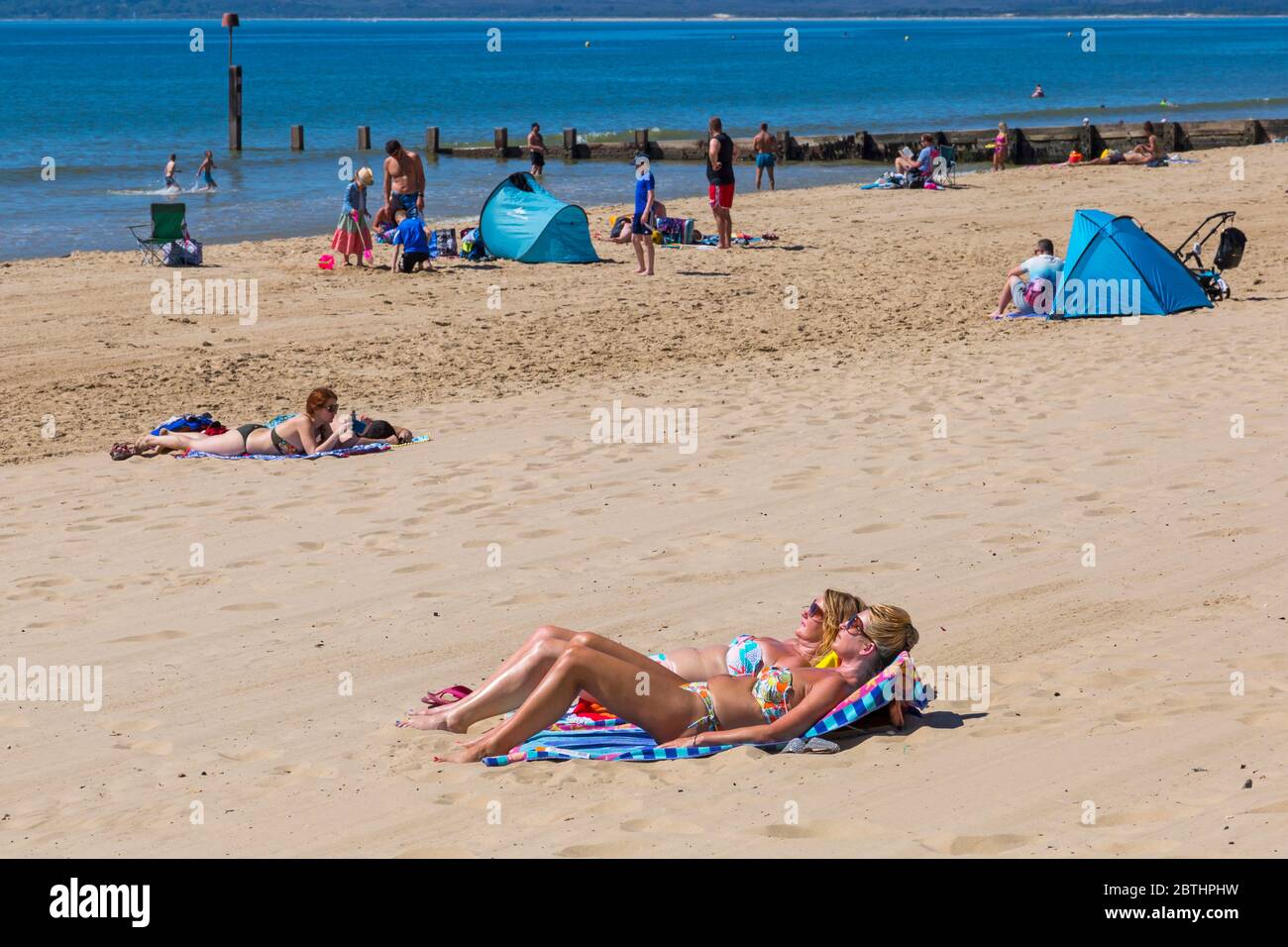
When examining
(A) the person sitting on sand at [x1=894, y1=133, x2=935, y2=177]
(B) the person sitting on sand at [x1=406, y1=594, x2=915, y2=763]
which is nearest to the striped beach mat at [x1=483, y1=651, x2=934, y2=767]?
(B) the person sitting on sand at [x1=406, y1=594, x2=915, y2=763]

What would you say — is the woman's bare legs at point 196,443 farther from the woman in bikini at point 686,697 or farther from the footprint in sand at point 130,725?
the woman in bikini at point 686,697

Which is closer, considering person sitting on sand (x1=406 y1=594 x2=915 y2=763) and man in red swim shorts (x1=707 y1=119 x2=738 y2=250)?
person sitting on sand (x1=406 y1=594 x2=915 y2=763)

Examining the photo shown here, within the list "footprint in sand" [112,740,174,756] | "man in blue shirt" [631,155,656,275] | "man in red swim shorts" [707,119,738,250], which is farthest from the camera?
"man in red swim shorts" [707,119,738,250]

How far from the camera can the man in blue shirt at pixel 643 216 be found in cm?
1744

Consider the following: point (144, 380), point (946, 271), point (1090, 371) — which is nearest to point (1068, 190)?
point (946, 271)

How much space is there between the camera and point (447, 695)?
6.12 metres

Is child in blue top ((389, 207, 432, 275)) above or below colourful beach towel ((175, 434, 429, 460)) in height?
above

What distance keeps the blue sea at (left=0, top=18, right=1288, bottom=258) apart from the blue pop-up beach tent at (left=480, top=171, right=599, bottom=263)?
243 inches

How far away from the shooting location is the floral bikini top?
5.73 m

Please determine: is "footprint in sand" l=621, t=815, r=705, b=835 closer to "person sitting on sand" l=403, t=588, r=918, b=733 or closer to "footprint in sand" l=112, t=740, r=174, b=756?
"person sitting on sand" l=403, t=588, r=918, b=733

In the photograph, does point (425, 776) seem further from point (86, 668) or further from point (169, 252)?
point (169, 252)

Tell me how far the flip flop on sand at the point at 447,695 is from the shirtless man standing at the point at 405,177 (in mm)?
12920

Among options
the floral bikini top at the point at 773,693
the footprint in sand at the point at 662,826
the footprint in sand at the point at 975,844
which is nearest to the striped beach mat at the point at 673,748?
the floral bikini top at the point at 773,693
